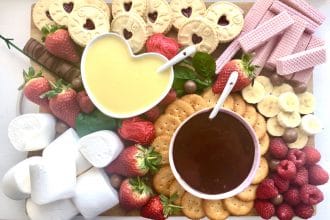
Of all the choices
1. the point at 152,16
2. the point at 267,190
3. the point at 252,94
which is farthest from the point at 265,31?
the point at 267,190

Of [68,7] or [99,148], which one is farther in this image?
[68,7]

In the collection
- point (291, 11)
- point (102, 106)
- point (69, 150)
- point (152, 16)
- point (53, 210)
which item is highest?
point (291, 11)

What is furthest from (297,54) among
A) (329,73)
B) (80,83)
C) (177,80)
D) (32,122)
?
(32,122)

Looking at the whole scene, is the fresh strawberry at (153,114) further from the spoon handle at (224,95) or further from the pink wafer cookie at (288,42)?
the pink wafer cookie at (288,42)

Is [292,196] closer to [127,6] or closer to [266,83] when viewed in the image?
[266,83]

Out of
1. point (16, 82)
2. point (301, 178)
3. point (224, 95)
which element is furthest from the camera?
point (16, 82)

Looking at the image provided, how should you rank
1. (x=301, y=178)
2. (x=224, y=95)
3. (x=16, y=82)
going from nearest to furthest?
(x=224, y=95), (x=301, y=178), (x=16, y=82)
